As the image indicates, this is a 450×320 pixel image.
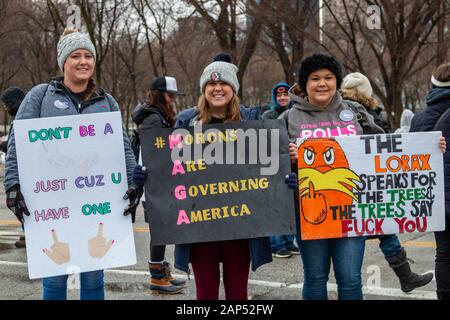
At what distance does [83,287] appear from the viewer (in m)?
4.00

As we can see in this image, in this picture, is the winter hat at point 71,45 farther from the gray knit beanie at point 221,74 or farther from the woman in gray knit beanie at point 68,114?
the gray knit beanie at point 221,74

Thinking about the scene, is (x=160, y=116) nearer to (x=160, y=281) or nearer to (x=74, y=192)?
(x=160, y=281)

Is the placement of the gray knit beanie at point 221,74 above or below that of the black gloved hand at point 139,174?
above

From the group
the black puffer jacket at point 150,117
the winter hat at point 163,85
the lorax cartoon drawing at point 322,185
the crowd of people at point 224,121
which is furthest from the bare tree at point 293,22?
the lorax cartoon drawing at point 322,185

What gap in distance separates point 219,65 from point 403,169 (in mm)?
1394

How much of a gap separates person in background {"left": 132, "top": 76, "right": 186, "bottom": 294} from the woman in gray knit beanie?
1484mm

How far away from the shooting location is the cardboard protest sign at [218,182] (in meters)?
3.81

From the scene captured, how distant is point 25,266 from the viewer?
23.2 ft

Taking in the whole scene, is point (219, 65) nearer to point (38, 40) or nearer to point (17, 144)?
point (17, 144)

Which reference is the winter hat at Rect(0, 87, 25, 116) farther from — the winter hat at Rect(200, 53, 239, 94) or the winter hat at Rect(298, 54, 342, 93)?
the winter hat at Rect(298, 54, 342, 93)

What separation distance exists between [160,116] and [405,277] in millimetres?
2538

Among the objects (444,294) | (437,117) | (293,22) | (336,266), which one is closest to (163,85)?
(437,117)

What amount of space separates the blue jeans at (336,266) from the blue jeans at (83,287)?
1.29m
